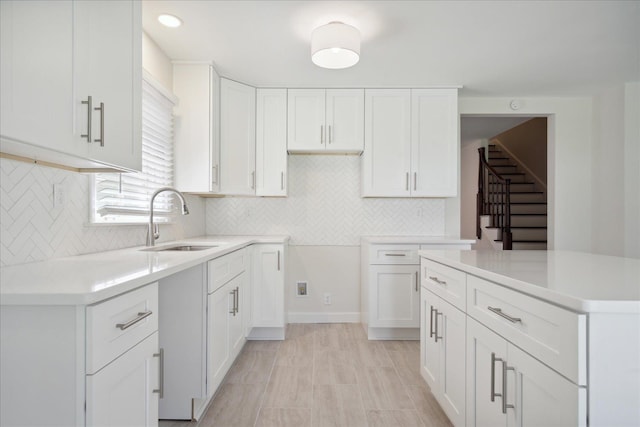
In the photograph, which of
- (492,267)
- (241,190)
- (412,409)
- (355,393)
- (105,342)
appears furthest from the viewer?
(241,190)

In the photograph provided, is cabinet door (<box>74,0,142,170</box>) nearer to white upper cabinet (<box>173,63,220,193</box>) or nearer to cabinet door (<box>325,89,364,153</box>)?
white upper cabinet (<box>173,63,220,193</box>)

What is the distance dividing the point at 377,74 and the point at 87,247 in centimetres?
259

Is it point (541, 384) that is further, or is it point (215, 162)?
point (215, 162)

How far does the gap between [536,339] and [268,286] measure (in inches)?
92.3

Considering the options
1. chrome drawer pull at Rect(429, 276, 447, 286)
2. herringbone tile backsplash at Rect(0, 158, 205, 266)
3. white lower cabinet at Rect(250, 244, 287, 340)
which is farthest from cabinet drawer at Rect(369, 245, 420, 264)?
herringbone tile backsplash at Rect(0, 158, 205, 266)

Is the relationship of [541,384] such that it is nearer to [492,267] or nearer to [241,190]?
[492,267]

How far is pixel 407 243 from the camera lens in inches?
121

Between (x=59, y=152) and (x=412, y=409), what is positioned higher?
(x=59, y=152)

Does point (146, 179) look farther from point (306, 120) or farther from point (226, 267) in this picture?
point (306, 120)

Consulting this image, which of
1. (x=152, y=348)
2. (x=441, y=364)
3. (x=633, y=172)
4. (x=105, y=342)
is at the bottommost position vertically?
(x=441, y=364)

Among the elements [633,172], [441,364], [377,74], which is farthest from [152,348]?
[633,172]

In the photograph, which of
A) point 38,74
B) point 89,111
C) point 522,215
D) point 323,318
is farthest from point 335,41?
point 522,215

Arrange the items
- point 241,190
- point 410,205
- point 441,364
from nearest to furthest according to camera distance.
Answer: point 441,364, point 241,190, point 410,205

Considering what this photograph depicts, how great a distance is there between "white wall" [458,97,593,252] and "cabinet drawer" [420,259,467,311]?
95.6 inches
